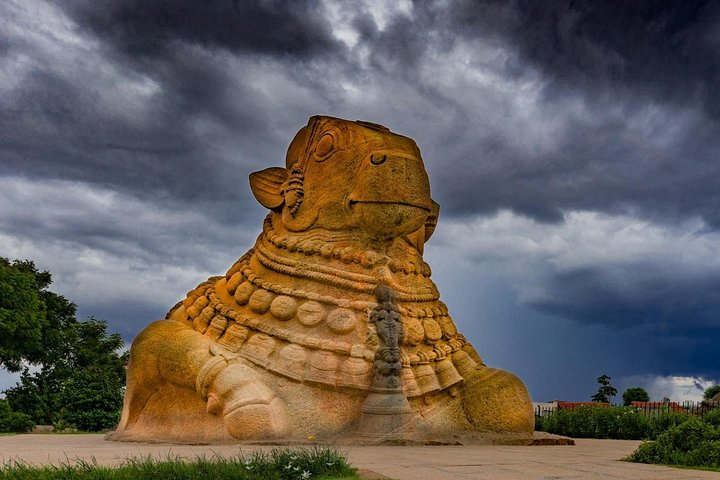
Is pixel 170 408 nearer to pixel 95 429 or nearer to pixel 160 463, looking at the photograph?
pixel 160 463

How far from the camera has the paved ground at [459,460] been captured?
5.20 meters

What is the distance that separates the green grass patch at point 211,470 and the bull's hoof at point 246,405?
203cm

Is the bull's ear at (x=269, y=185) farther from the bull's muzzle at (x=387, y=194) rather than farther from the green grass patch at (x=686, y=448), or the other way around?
the green grass patch at (x=686, y=448)

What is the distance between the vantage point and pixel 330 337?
25.4 ft

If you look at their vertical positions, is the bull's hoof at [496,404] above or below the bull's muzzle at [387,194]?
below

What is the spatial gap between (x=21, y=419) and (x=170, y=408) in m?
11.2

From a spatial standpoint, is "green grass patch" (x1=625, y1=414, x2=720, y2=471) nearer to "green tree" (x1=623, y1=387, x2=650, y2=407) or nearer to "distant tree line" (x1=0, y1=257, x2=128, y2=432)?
"distant tree line" (x1=0, y1=257, x2=128, y2=432)

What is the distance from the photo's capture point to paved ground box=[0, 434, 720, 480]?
520 cm

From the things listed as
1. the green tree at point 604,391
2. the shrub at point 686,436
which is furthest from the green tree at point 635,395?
the shrub at point 686,436

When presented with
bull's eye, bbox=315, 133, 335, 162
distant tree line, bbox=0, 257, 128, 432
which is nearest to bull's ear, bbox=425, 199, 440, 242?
bull's eye, bbox=315, 133, 335, 162

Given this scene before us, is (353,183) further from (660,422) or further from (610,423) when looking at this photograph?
(610,423)

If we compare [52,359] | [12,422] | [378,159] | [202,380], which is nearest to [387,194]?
[378,159]

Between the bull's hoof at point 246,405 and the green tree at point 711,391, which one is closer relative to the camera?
the bull's hoof at point 246,405

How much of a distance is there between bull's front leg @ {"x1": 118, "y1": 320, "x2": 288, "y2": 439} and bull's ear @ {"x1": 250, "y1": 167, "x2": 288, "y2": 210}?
1789mm
